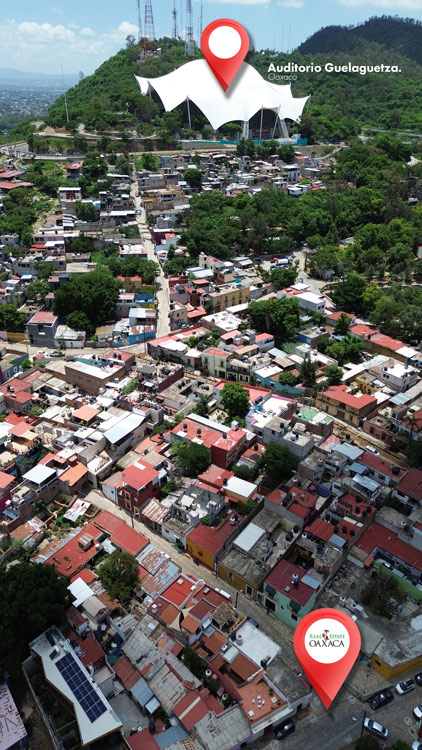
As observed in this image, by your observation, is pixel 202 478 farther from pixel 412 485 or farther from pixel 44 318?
pixel 44 318

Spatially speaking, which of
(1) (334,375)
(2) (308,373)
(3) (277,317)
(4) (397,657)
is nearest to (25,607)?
(4) (397,657)

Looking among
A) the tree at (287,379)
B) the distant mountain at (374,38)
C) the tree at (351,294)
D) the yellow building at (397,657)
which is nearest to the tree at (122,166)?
the tree at (351,294)

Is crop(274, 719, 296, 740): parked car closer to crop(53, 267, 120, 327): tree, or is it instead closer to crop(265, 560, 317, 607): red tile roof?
crop(265, 560, 317, 607): red tile roof

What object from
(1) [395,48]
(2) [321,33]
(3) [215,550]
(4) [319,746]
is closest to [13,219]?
(3) [215,550]

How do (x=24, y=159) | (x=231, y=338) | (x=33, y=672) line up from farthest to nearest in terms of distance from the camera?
1. (x=24, y=159)
2. (x=231, y=338)
3. (x=33, y=672)

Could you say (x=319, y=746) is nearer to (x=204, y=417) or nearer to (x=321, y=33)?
(x=204, y=417)

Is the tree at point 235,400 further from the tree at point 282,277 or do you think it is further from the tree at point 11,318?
the tree at point 11,318

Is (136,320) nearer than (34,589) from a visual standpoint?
No

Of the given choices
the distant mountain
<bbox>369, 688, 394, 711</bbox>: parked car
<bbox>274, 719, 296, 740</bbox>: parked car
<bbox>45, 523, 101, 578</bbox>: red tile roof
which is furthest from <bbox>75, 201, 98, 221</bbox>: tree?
the distant mountain
